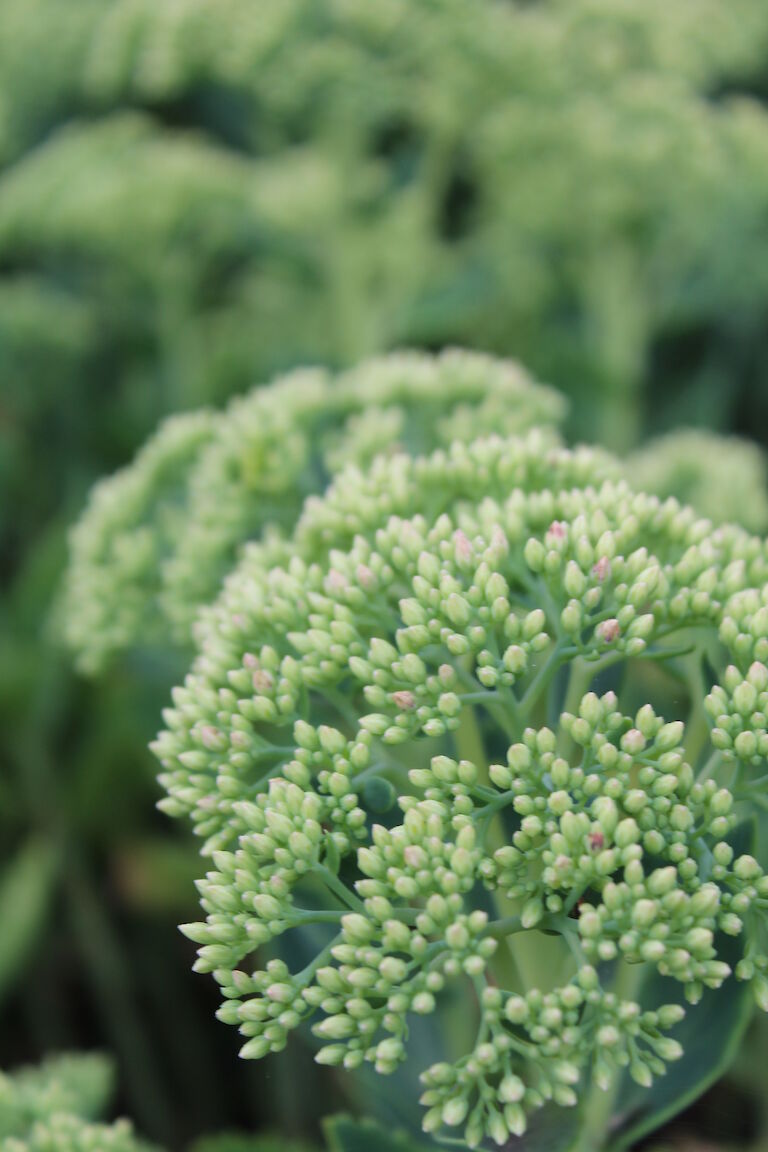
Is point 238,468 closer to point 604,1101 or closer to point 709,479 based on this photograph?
point 709,479

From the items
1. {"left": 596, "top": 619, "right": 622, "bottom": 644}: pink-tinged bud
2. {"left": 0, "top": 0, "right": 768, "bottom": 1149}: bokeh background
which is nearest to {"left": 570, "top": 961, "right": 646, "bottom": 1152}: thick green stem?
{"left": 596, "top": 619, "right": 622, "bottom": 644}: pink-tinged bud

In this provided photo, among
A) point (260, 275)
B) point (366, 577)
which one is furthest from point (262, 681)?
point (260, 275)

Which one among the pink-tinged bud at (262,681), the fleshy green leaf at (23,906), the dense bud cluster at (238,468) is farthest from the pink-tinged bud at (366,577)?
the fleshy green leaf at (23,906)

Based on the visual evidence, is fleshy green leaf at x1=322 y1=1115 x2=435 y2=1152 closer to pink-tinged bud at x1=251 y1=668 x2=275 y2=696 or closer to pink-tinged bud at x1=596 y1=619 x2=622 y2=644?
pink-tinged bud at x1=251 y1=668 x2=275 y2=696

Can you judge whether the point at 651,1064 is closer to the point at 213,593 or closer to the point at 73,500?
the point at 213,593

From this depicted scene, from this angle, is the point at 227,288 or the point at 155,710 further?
the point at 227,288

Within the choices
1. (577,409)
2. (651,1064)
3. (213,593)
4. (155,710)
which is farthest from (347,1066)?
(577,409)
